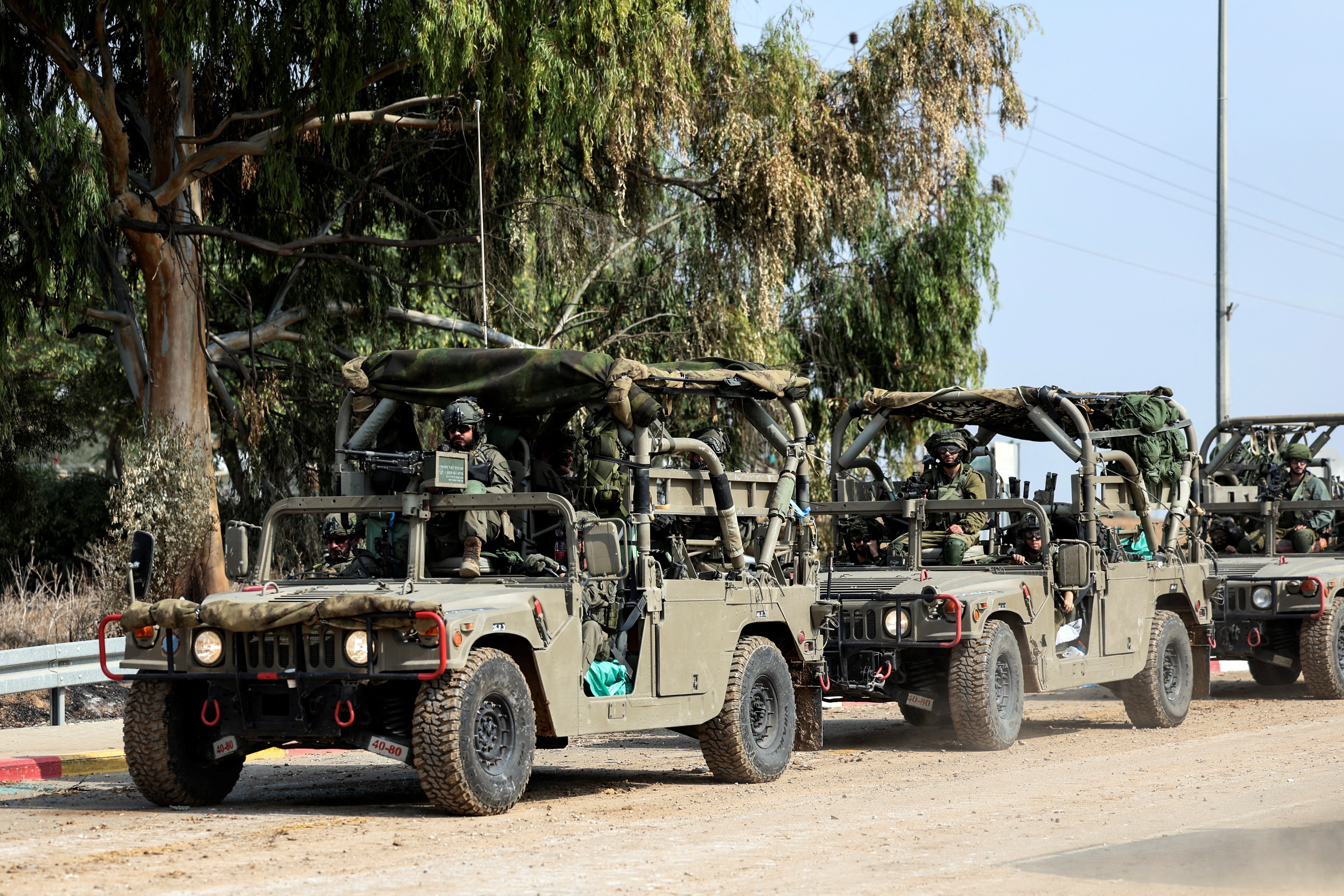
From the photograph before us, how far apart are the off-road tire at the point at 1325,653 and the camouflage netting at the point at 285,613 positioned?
35.2ft

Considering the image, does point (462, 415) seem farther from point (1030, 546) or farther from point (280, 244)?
point (280, 244)

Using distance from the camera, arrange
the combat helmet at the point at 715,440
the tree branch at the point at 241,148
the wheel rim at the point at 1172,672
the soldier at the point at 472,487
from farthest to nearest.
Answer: the tree branch at the point at 241,148, the wheel rim at the point at 1172,672, the combat helmet at the point at 715,440, the soldier at the point at 472,487

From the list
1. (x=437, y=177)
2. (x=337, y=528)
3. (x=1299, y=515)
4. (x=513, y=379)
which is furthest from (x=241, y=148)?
(x=1299, y=515)

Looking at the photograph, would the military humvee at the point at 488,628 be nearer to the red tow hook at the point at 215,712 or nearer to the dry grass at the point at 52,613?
the red tow hook at the point at 215,712

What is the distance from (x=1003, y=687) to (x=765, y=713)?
7.86 feet

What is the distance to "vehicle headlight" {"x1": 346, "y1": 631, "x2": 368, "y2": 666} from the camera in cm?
902

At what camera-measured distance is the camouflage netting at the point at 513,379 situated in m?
10.6

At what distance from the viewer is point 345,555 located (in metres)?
11.4

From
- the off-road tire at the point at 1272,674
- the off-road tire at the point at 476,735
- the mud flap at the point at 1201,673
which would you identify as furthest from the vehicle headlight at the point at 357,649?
the off-road tire at the point at 1272,674

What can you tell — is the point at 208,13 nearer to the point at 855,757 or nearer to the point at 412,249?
the point at 412,249

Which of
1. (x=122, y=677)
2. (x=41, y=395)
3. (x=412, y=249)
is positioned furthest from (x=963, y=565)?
(x=41, y=395)

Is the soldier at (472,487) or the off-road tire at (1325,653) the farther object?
the off-road tire at (1325,653)

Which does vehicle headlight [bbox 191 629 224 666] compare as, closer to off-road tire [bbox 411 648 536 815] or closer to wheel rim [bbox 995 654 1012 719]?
off-road tire [bbox 411 648 536 815]

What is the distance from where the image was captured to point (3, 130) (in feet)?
56.3
